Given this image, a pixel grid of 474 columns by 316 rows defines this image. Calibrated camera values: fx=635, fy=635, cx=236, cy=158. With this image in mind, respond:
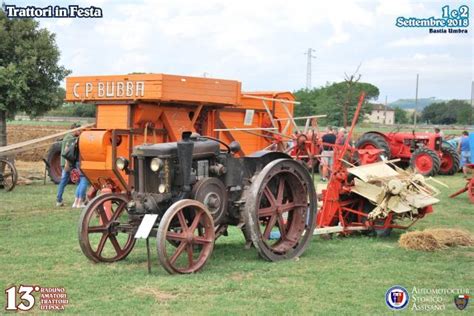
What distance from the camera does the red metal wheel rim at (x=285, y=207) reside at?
7.74 metres

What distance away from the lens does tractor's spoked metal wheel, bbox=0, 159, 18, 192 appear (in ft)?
49.1

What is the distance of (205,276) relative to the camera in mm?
6641

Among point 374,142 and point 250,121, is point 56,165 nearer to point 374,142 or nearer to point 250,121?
point 250,121

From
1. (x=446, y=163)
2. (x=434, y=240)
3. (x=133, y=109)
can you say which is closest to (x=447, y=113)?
(x=446, y=163)

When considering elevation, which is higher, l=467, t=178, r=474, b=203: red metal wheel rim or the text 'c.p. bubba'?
the text 'c.p. bubba'

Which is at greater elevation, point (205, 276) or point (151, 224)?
point (151, 224)

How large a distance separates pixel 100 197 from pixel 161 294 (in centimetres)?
183

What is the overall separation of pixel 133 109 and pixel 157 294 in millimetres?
4973

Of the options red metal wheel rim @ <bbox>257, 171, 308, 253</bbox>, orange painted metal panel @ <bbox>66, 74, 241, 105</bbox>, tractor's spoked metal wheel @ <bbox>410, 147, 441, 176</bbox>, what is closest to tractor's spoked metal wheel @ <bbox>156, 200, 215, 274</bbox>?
red metal wheel rim @ <bbox>257, 171, 308, 253</bbox>

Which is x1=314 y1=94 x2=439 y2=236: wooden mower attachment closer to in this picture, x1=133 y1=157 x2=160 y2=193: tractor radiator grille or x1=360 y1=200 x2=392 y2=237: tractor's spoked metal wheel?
x1=360 y1=200 x2=392 y2=237: tractor's spoked metal wheel

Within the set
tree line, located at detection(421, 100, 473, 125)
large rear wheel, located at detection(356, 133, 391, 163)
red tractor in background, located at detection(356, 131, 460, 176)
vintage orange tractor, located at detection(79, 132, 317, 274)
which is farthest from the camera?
tree line, located at detection(421, 100, 473, 125)

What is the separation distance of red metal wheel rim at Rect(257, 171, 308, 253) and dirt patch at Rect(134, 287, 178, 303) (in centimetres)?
200

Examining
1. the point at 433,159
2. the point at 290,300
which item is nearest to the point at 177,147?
the point at 290,300

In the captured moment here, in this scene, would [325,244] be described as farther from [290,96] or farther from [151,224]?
[290,96]
